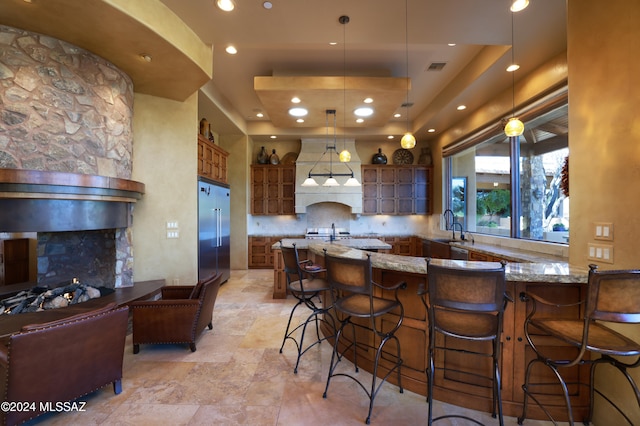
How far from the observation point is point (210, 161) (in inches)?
199

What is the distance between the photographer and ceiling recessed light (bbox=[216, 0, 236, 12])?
2.67 meters

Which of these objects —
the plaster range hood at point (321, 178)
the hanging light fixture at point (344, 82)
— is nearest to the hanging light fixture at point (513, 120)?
the hanging light fixture at point (344, 82)

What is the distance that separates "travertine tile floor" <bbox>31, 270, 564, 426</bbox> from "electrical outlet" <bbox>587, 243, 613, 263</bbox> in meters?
1.23

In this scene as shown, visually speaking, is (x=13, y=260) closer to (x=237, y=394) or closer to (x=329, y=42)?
(x=237, y=394)

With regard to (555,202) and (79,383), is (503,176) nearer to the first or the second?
(555,202)

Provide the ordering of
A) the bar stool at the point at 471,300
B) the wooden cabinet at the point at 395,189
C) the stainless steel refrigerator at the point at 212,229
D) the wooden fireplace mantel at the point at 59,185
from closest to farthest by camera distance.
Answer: the bar stool at the point at 471,300 < the wooden fireplace mantel at the point at 59,185 < the stainless steel refrigerator at the point at 212,229 < the wooden cabinet at the point at 395,189

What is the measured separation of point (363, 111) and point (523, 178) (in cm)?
277

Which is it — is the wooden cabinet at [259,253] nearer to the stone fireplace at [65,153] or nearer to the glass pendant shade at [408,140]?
the stone fireplace at [65,153]

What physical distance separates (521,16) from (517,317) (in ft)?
9.45

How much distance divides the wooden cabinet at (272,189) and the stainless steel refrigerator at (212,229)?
49.5 inches

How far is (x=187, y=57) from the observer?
3059 millimetres

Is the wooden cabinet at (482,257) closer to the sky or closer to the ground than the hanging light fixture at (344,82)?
closer to the ground

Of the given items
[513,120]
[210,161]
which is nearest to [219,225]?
[210,161]

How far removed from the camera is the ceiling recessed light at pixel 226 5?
105 inches
